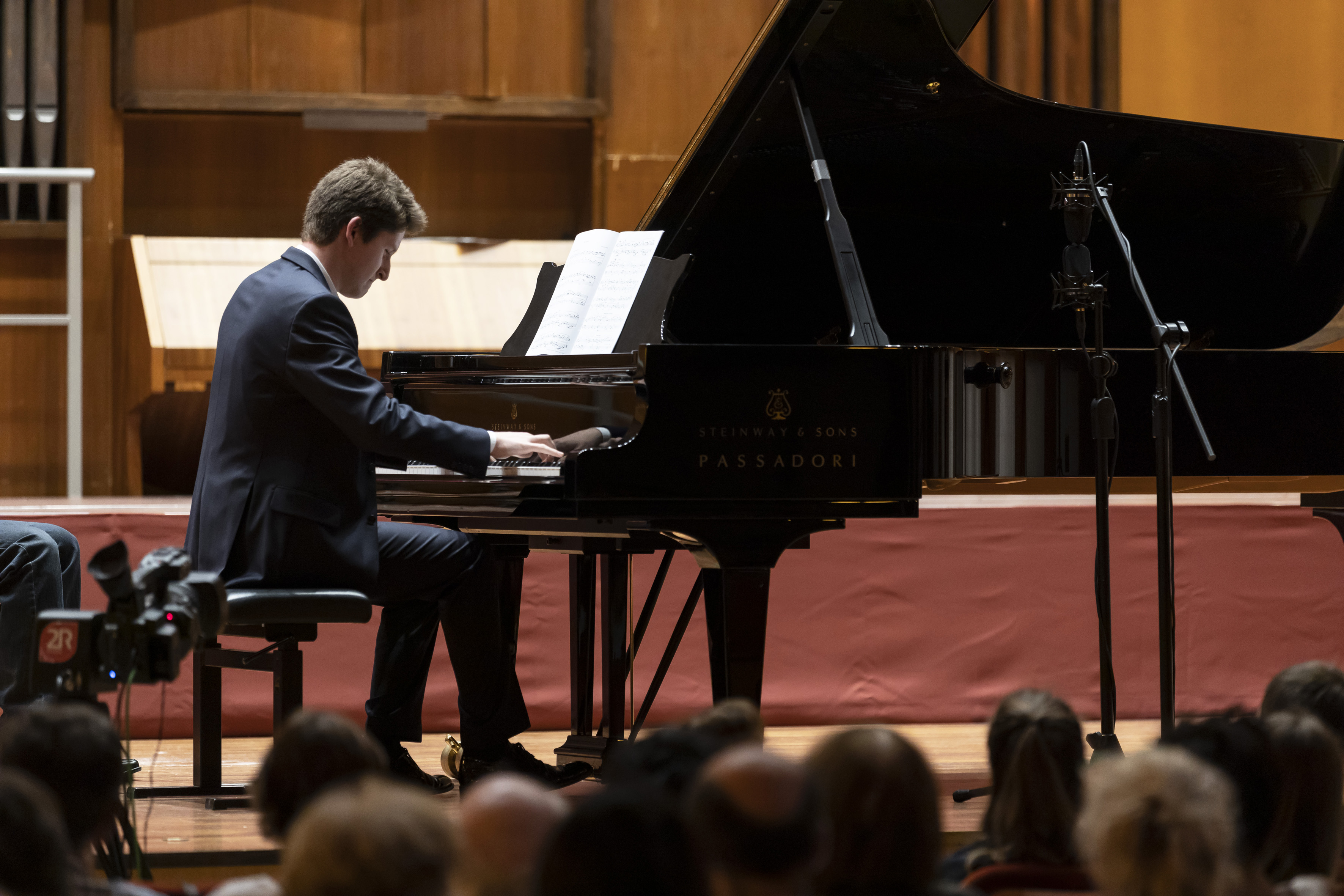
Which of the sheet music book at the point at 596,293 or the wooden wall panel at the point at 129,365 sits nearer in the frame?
the sheet music book at the point at 596,293

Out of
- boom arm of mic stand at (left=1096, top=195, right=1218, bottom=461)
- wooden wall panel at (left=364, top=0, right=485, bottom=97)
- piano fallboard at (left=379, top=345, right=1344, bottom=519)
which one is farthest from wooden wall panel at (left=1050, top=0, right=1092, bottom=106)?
boom arm of mic stand at (left=1096, top=195, right=1218, bottom=461)

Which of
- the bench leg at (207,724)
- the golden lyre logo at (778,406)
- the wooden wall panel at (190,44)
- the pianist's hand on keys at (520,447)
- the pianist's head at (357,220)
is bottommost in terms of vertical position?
the bench leg at (207,724)

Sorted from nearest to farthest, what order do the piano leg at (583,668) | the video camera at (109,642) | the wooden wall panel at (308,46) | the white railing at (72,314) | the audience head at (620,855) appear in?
the audience head at (620,855) < the video camera at (109,642) < the piano leg at (583,668) < the white railing at (72,314) < the wooden wall panel at (308,46)

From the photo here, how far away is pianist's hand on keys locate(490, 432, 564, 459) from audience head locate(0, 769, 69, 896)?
5.82 feet

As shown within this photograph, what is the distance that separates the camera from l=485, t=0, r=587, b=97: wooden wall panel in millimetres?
6668

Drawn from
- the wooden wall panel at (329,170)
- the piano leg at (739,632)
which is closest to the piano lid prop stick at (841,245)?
the piano leg at (739,632)

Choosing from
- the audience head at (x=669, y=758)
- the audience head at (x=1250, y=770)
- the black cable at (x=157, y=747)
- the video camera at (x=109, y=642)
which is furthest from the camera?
the black cable at (x=157, y=747)

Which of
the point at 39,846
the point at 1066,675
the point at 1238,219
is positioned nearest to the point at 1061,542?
the point at 1066,675

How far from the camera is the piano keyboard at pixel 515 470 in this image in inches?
117

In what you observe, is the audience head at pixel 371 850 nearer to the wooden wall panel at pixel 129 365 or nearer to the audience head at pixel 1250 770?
the audience head at pixel 1250 770

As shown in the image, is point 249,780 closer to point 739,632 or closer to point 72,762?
point 739,632

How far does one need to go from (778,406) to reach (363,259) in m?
0.90

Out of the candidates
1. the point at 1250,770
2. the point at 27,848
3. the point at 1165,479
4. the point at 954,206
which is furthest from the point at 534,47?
the point at 27,848

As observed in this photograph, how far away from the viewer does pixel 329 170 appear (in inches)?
270
